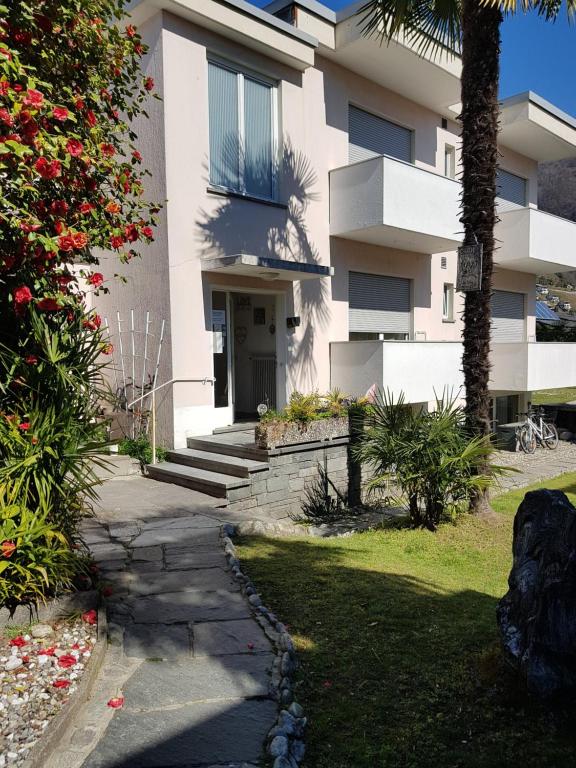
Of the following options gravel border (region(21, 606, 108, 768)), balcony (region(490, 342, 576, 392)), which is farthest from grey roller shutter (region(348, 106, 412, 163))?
gravel border (region(21, 606, 108, 768))

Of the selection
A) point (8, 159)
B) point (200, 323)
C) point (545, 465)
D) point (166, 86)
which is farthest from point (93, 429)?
point (545, 465)

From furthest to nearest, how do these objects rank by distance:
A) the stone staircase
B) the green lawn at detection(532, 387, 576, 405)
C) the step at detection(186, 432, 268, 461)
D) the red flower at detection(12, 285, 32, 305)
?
1. the green lawn at detection(532, 387, 576, 405)
2. the step at detection(186, 432, 268, 461)
3. the stone staircase
4. the red flower at detection(12, 285, 32, 305)

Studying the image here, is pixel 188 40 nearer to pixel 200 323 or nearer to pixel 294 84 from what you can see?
pixel 294 84

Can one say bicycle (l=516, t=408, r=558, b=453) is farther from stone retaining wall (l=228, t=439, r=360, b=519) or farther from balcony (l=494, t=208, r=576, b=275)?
stone retaining wall (l=228, t=439, r=360, b=519)

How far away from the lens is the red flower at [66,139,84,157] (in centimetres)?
426

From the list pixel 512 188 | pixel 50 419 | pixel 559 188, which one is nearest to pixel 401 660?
pixel 50 419

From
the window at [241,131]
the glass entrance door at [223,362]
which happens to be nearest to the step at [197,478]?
the glass entrance door at [223,362]

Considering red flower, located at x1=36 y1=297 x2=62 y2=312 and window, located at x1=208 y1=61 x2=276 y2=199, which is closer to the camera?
red flower, located at x1=36 y1=297 x2=62 y2=312

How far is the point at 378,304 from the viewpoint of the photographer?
47.4 ft

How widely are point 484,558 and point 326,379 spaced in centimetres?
665

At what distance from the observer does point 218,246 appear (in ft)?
35.5

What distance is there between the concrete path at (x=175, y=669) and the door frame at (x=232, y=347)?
5.16 meters

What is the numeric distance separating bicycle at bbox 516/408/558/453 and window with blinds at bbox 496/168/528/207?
284 inches

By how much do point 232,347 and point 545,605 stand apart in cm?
955
